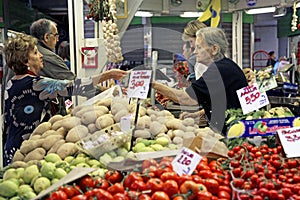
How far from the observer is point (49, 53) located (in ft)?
13.3

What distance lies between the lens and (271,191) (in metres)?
1.79

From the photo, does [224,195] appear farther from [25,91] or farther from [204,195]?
[25,91]

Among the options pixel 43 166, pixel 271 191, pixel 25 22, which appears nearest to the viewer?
pixel 271 191

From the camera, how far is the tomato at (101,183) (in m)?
1.95

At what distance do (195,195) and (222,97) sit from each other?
1.87 metres

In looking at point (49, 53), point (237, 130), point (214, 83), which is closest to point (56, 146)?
point (237, 130)

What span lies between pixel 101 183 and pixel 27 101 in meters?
1.53

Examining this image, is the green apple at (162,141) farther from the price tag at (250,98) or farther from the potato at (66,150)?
the price tag at (250,98)

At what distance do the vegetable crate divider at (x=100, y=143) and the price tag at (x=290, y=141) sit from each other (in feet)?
2.94

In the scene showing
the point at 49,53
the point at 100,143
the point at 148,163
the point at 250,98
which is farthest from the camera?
the point at 49,53

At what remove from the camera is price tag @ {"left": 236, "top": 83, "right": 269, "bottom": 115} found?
118 inches

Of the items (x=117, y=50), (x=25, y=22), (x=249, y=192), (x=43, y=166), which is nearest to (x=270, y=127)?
(x=249, y=192)

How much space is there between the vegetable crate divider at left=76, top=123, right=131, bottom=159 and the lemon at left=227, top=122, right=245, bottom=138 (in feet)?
2.41

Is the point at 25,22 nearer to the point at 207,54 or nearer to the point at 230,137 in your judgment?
the point at 207,54
